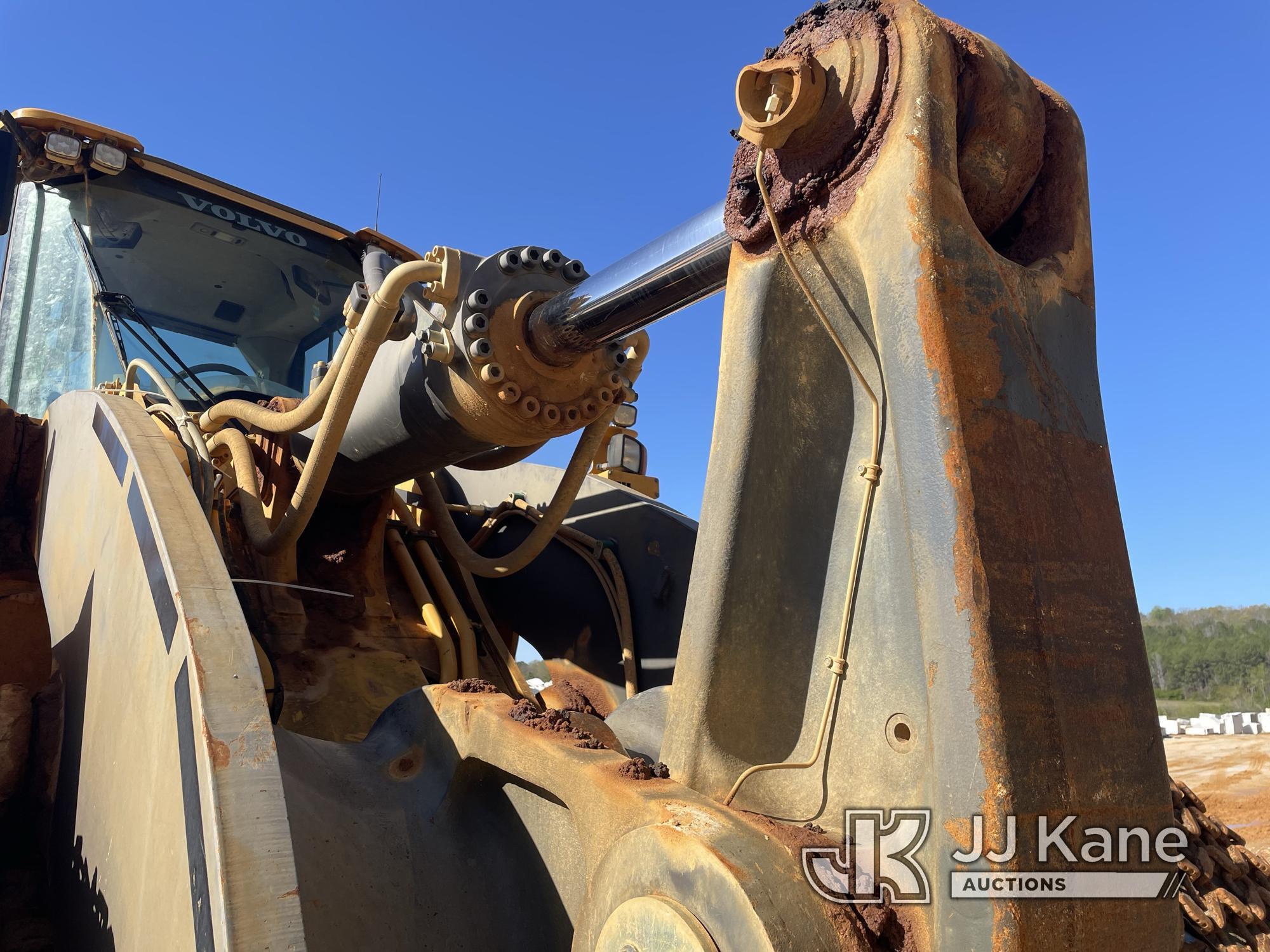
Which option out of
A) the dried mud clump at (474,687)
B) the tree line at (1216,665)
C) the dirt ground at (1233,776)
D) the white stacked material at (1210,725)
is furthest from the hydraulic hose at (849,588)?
the tree line at (1216,665)

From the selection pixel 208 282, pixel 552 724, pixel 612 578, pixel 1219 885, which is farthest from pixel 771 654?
pixel 208 282

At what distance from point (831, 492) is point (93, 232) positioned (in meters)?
3.67

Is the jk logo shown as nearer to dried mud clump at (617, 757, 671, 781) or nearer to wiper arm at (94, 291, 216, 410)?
dried mud clump at (617, 757, 671, 781)

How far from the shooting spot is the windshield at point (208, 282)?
413 centimetres

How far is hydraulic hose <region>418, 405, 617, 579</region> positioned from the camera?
3094 mm

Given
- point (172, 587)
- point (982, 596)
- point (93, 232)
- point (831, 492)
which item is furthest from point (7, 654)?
point (982, 596)

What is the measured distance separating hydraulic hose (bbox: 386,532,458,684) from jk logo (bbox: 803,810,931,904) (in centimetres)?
212

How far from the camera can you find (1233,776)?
1048cm

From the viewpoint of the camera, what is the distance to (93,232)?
13.7ft

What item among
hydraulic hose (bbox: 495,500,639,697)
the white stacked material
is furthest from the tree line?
hydraulic hose (bbox: 495,500,639,697)

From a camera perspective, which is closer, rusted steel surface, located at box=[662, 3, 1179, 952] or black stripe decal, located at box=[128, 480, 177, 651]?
rusted steel surface, located at box=[662, 3, 1179, 952]

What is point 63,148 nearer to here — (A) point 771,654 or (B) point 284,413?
(B) point 284,413

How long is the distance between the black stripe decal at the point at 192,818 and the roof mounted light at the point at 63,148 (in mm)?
3170

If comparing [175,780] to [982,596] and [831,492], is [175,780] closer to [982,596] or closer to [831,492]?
[831,492]
